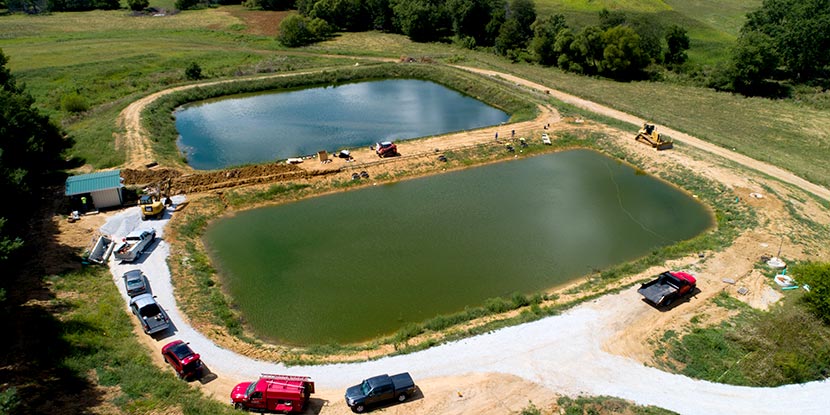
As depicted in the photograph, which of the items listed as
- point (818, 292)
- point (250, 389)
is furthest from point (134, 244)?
point (818, 292)

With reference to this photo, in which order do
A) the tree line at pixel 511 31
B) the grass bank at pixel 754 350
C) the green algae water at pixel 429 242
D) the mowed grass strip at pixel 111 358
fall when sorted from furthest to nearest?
the tree line at pixel 511 31 < the green algae water at pixel 429 242 < the grass bank at pixel 754 350 < the mowed grass strip at pixel 111 358

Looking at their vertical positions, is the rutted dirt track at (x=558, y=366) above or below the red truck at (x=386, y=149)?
below

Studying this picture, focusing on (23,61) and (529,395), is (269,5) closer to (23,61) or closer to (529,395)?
(23,61)

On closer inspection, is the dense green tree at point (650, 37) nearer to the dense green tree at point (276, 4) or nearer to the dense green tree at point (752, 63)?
the dense green tree at point (752, 63)

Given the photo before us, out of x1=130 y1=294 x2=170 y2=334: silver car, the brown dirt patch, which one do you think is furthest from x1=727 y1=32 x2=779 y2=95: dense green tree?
the brown dirt patch

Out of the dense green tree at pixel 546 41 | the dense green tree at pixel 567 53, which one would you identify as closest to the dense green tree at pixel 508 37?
the dense green tree at pixel 546 41


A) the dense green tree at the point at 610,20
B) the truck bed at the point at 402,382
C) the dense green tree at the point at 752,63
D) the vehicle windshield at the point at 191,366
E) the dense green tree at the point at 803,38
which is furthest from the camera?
the dense green tree at the point at 610,20
